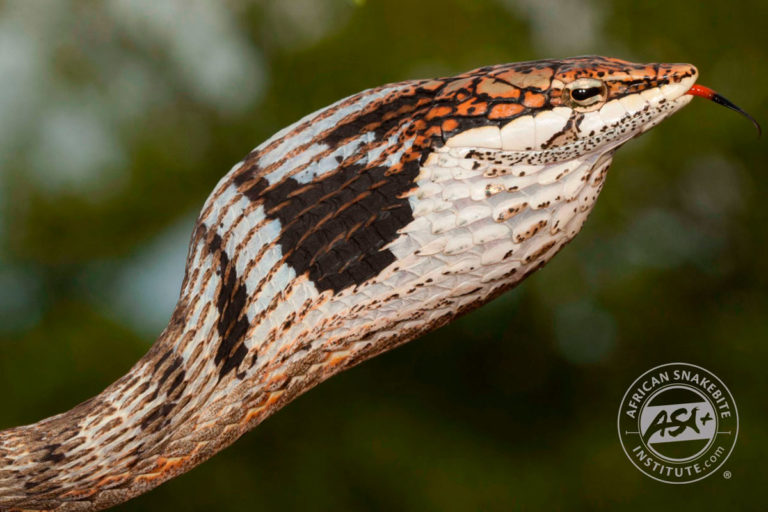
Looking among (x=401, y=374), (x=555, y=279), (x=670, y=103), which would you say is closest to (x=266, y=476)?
(x=401, y=374)

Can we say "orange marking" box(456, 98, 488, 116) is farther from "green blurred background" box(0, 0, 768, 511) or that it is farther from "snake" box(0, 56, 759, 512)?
"green blurred background" box(0, 0, 768, 511)

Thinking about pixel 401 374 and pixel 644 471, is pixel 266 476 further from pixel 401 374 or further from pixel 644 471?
pixel 644 471

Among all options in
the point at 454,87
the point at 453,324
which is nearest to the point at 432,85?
the point at 454,87

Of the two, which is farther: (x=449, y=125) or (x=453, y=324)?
(x=453, y=324)

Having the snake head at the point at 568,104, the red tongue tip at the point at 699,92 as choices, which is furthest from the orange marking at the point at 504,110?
the red tongue tip at the point at 699,92

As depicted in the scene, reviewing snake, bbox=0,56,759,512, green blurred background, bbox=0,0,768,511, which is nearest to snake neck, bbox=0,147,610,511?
snake, bbox=0,56,759,512

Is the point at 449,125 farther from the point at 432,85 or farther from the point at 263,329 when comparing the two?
the point at 263,329
